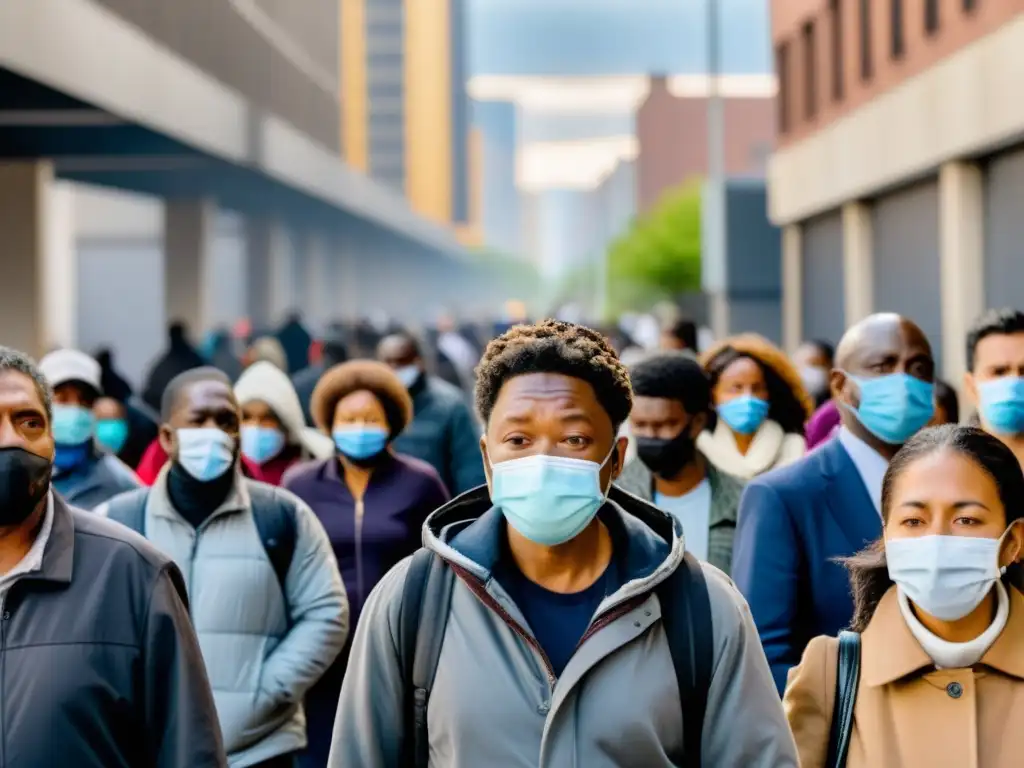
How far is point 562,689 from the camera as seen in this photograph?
3727 mm

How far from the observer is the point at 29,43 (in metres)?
19.7

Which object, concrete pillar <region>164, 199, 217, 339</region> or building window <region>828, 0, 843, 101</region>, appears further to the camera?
concrete pillar <region>164, 199, 217, 339</region>

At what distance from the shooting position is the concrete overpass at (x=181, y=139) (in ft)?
75.4

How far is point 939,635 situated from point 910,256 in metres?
25.4

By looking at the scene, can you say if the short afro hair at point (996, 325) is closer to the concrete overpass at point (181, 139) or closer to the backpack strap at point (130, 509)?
the backpack strap at point (130, 509)

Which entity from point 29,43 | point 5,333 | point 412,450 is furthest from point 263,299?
point 412,450

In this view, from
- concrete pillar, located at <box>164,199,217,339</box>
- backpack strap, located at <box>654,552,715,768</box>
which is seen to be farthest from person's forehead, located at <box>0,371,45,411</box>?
concrete pillar, located at <box>164,199,217,339</box>

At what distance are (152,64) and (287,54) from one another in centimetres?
3563

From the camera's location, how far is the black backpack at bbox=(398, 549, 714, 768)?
380cm

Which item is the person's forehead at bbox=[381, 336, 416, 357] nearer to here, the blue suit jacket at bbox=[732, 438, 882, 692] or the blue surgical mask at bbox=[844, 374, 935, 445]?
the blue surgical mask at bbox=[844, 374, 935, 445]

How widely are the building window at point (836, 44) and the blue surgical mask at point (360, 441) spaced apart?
92.6 ft

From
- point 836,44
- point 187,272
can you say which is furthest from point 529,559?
point 187,272

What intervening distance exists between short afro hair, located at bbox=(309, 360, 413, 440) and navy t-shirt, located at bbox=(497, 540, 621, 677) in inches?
203

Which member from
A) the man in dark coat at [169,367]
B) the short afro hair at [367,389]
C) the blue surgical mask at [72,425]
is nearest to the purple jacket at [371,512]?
the short afro hair at [367,389]
